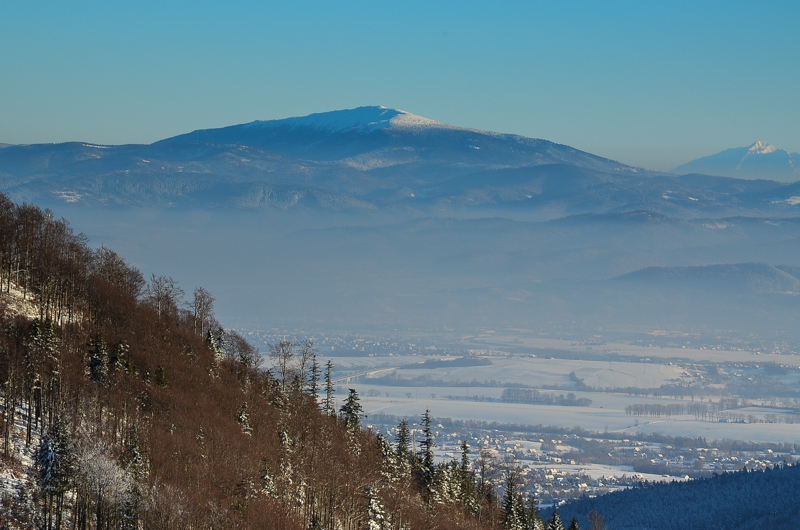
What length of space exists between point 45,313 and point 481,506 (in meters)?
44.5

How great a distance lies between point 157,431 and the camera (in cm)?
6000

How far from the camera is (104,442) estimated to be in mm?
52844

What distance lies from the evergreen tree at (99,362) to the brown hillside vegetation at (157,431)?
0.09m

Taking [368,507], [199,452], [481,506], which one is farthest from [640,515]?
[199,452]

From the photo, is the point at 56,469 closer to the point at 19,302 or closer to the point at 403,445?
the point at 19,302

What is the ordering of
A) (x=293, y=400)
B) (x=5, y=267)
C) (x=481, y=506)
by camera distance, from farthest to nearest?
(x=481, y=506)
(x=293, y=400)
(x=5, y=267)

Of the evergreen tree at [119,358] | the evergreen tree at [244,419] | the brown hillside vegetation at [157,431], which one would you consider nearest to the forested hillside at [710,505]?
the brown hillside vegetation at [157,431]

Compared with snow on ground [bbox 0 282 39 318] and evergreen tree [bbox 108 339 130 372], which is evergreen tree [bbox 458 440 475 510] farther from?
snow on ground [bbox 0 282 39 318]

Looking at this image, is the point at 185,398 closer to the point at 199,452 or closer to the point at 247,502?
the point at 199,452

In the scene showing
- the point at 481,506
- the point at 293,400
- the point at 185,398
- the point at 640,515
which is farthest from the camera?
the point at 640,515

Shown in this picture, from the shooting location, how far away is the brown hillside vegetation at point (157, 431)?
159 feet

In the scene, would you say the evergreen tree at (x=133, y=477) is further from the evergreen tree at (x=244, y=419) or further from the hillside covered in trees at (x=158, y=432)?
the evergreen tree at (x=244, y=419)

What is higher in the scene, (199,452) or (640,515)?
(199,452)

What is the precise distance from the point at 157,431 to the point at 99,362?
279 inches
